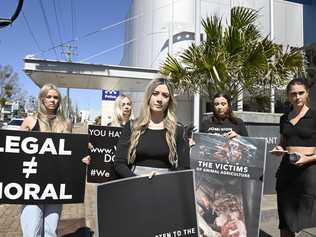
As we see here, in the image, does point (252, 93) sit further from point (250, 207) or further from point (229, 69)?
point (250, 207)

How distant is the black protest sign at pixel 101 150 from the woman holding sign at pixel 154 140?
1.89 m

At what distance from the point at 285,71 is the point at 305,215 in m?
5.16

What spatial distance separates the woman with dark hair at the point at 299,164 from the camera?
347cm

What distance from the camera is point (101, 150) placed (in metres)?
4.76

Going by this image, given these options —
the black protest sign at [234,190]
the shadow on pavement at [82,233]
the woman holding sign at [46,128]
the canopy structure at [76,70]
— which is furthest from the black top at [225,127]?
the canopy structure at [76,70]

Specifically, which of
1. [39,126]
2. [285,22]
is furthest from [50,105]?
[285,22]

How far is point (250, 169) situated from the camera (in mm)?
3762

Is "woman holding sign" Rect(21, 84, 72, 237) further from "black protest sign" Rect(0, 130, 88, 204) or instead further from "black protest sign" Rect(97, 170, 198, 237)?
"black protest sign" Rect(97, 170, 198, 237)

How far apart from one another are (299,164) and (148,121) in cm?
162

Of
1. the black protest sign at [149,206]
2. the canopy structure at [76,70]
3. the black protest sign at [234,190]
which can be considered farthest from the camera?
the canopy structure at [76,70]

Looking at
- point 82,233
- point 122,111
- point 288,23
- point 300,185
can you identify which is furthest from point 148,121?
point 288,23

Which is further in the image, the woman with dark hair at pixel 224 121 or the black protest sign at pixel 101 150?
the black protest sign at pixel 101 150

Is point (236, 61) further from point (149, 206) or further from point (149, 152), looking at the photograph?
point (149, 206)

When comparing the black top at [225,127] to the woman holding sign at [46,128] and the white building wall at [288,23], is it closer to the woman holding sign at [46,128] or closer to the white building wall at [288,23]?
the woman holding sign at [46,128]
